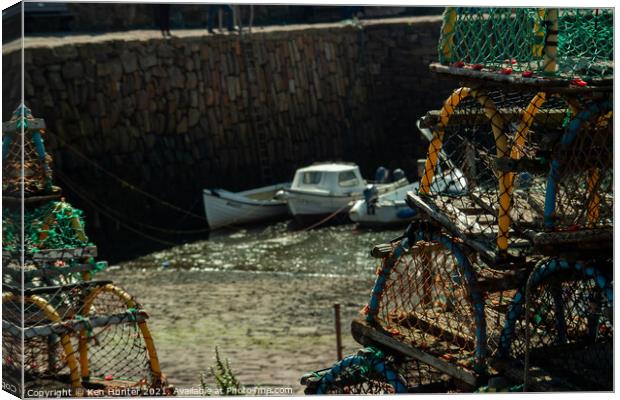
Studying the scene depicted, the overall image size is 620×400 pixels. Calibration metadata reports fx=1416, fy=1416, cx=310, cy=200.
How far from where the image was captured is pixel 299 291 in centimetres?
1914

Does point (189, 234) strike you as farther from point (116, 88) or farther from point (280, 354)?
point (280, 354)

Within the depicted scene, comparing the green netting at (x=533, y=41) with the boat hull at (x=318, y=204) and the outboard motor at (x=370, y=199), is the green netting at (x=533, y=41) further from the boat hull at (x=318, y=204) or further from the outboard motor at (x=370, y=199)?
the boat hull at (x=318, y=204)

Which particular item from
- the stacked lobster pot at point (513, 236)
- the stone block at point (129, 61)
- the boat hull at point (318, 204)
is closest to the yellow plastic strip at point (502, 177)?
the stacked lobster pot at point (513, 236)

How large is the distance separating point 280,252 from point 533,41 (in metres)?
16.1

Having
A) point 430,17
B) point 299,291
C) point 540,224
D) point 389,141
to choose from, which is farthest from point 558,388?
point 430,17

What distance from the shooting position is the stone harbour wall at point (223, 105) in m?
24.2

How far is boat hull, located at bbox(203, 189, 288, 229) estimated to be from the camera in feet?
79.7

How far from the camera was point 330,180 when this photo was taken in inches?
998

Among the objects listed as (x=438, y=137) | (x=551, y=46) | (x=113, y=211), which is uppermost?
(x=551, y=46)

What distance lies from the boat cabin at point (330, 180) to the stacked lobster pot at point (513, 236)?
683 inches

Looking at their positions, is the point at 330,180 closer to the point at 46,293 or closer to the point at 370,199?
the point at 370,199

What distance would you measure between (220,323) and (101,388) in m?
7.95

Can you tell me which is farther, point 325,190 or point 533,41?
point 325,190

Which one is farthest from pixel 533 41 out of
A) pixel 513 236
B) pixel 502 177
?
pixel 513 236
